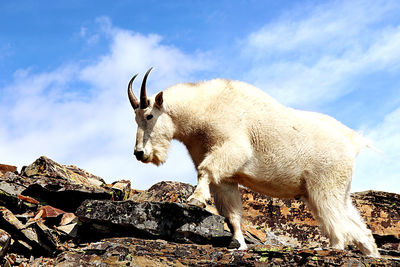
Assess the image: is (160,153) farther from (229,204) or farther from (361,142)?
(361,142)

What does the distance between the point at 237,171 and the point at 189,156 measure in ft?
4.10

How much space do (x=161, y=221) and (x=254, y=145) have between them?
2226mm

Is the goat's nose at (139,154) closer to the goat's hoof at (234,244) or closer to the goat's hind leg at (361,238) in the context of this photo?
the goat's hoof at (234,244)

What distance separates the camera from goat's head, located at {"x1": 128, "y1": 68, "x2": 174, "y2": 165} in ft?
27.8

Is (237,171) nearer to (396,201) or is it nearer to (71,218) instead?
(71,218)

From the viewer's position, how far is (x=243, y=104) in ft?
27.4

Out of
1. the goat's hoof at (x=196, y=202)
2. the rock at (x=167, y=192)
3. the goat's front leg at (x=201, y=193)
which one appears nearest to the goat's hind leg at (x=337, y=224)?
the goat's front leg at (x=201, y=193)

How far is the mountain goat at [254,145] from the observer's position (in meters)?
8.07

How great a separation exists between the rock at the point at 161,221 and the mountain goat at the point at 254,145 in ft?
1.58

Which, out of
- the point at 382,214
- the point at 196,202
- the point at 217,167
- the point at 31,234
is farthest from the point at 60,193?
the point at 382,214

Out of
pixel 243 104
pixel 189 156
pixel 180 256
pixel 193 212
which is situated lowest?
pixel 180 256

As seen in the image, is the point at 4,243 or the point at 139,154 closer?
the point at 4,243

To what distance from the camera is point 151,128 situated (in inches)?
335

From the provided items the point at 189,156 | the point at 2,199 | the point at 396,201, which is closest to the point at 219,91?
the point at 189,156
